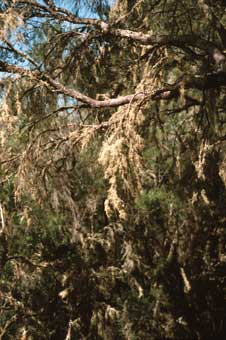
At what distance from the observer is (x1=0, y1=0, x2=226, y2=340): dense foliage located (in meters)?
3.80

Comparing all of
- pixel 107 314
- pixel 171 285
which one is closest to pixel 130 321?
pixel 107 314

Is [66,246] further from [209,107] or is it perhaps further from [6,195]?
[209,107]

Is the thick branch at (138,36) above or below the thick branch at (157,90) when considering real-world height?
above

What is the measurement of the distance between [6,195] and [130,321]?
7.55 ft

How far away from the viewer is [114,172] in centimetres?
309

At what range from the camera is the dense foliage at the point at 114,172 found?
12.5 feet

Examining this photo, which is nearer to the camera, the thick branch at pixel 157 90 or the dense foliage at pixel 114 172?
the thick branch at pixel 157 90

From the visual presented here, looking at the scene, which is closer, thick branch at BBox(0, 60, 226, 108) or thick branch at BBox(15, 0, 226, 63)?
thick branch at BBox(0, 60, 226, 108)

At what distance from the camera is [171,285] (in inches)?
303

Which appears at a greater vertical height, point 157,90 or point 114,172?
point 157,90

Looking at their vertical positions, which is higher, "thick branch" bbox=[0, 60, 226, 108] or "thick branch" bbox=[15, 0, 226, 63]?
"thick branch" bbox=[15, 0, 226, 63]

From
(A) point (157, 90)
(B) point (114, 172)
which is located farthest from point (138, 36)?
(B) point (114, 172)

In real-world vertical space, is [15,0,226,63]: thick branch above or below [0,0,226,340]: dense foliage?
above

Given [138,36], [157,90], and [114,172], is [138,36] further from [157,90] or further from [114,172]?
[114,172]
